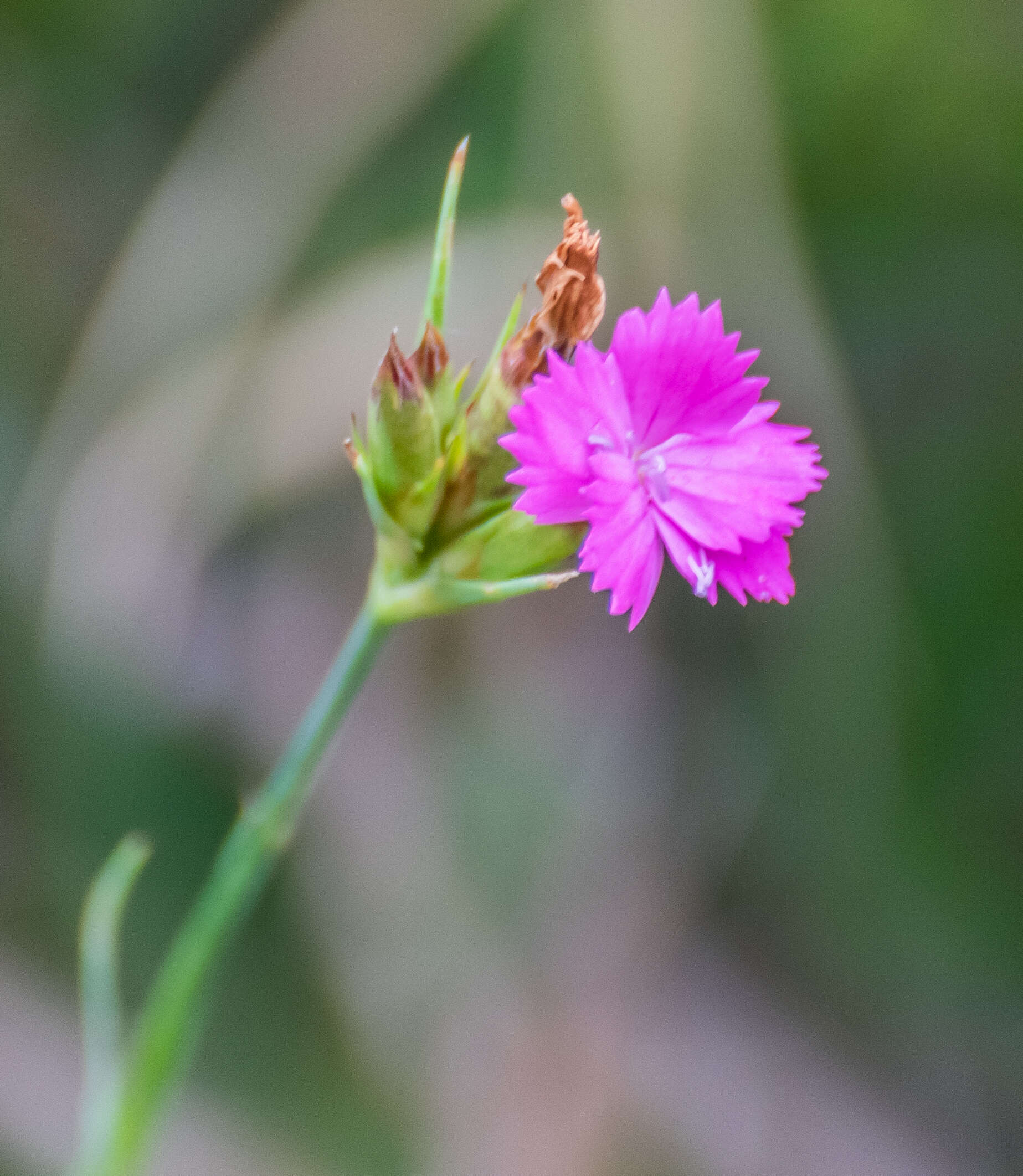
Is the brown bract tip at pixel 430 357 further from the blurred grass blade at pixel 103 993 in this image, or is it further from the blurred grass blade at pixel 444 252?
the blurred grass blade at pixel 103 993

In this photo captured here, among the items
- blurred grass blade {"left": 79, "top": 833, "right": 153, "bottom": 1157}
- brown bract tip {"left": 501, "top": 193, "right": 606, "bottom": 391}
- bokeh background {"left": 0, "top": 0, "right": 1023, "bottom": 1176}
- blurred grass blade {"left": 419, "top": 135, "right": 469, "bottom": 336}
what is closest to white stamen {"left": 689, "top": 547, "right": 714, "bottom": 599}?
brown bract tip {"left": 501, "top": 193, "right": 606, "bottom": 391}

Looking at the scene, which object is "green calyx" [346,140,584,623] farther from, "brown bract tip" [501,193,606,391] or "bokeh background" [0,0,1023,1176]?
"bokeh background" [0,0,1023,1176]

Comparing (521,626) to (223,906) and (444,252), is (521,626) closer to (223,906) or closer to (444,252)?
(223,906)

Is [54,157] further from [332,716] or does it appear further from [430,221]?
[332,716]

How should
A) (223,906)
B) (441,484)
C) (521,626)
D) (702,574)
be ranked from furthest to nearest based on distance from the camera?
1. (521,626)
2. (223,906)
3. (441,484)
4. (702,574)

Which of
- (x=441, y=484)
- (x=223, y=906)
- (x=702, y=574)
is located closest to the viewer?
(x=702, y=574)

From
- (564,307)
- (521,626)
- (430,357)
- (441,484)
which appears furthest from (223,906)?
(521,626)

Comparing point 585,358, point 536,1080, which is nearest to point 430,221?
point 585,358
